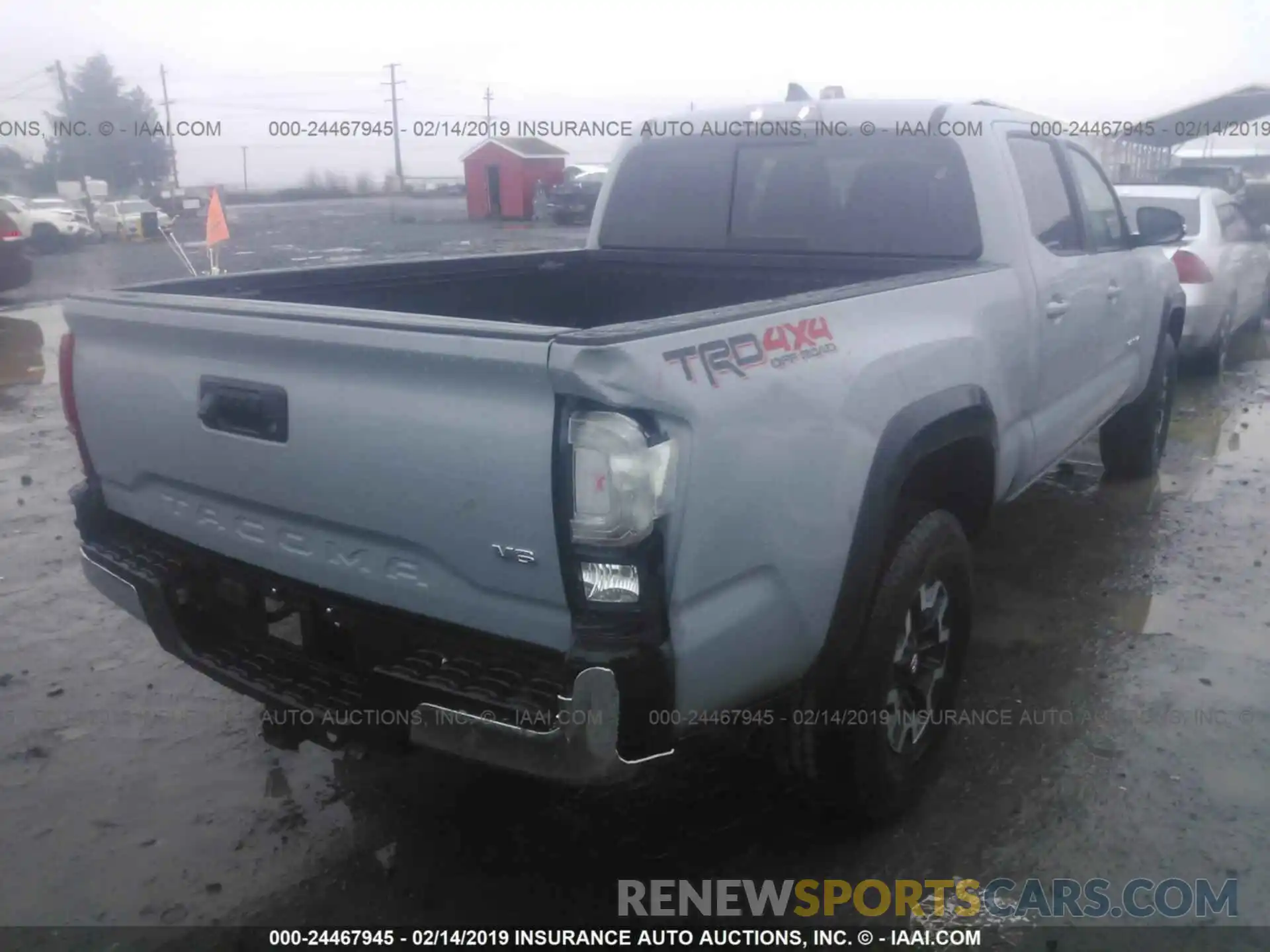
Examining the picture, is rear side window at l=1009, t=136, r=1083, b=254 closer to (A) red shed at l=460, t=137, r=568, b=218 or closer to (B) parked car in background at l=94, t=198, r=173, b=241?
(B) parked car in background at l=94, t=198, r=173, b=241

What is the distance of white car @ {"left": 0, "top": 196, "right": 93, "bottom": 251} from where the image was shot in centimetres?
2677

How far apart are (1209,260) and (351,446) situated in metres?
8.00

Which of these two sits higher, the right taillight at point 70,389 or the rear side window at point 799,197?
the rear side window at point 799,197

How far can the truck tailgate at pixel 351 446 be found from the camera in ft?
7.13

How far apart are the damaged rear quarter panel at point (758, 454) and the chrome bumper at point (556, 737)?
Answer: 17cm

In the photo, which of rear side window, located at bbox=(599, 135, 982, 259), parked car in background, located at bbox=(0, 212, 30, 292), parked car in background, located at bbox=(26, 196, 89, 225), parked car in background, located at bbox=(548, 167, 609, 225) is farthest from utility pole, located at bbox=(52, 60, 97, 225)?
rear side window, located at bbox=(599, 135, 982, 259)

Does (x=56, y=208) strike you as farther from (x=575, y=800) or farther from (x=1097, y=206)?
(x=575, y=800)

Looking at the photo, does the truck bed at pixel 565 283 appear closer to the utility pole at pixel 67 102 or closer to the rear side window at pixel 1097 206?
the rear side window at pixel 1097 206

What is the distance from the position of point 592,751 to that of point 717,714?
0.36m

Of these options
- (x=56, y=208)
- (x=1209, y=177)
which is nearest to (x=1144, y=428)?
(x=1209, y=177)

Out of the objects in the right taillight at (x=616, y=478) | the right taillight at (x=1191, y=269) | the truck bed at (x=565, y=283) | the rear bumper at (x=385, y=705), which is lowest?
the rear bumper at (x=385, y=705)

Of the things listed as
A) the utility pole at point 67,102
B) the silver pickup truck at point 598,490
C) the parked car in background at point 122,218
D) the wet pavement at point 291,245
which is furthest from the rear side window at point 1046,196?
the utility pole at point 67,102

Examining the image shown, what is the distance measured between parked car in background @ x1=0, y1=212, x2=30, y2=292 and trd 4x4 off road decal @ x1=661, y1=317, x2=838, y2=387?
15989 millimetres

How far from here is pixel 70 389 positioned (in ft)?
10.1
